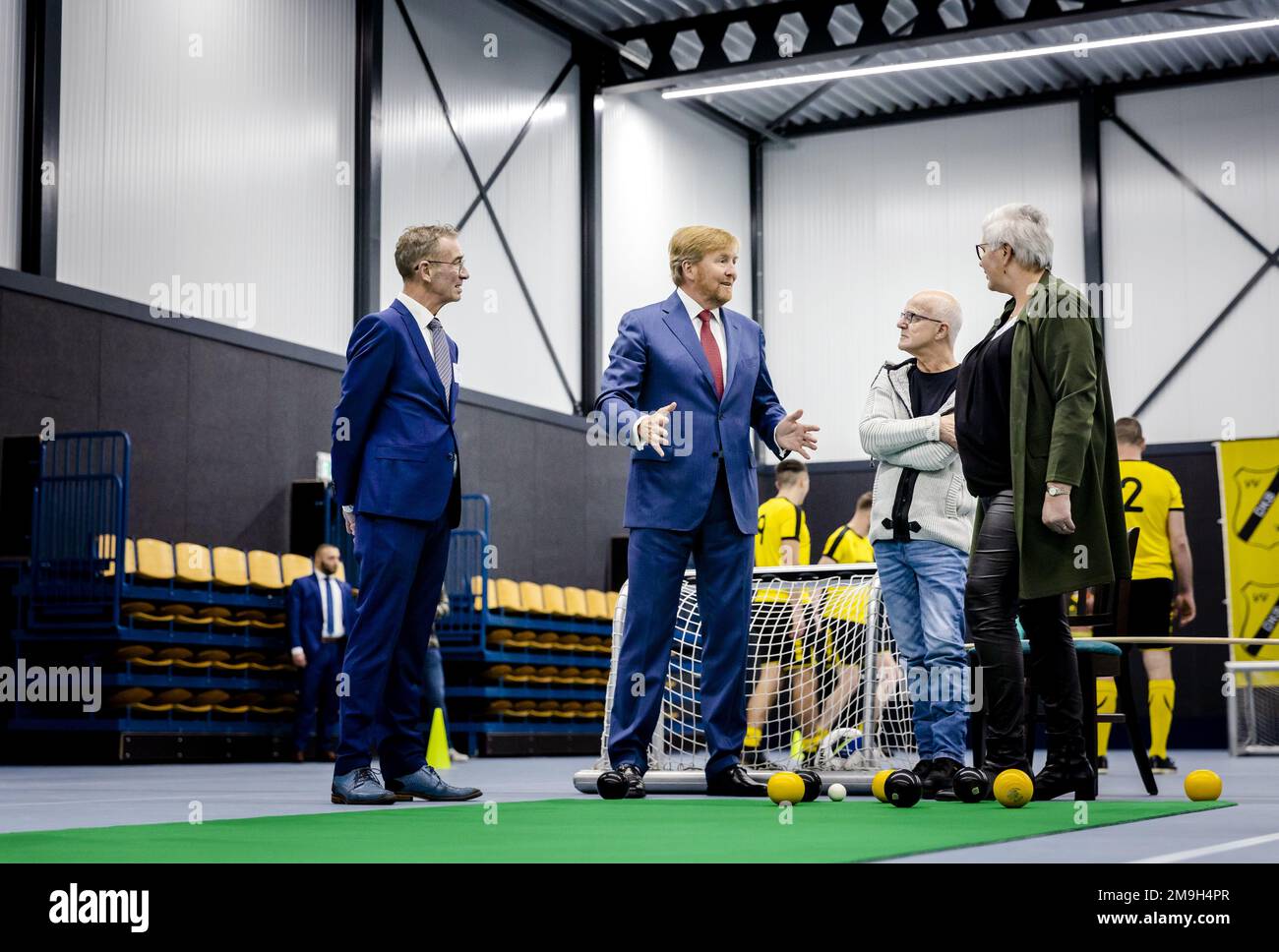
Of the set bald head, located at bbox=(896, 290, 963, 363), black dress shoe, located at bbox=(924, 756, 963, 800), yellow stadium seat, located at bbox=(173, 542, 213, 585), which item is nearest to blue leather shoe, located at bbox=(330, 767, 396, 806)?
black dress shoe, located at bbox=(924, 756, 963, 800)

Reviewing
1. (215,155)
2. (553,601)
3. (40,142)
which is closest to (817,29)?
(553,601)

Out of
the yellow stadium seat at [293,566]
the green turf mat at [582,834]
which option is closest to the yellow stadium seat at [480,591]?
the yellow stadium seat at [293,566]

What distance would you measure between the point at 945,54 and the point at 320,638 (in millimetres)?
10614

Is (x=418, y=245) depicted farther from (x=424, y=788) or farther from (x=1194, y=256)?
(x=1194, y=256)

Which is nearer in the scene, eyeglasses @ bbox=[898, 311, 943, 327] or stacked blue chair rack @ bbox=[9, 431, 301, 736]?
eyeglasses @ bbox=[898, 311, 943, 327]

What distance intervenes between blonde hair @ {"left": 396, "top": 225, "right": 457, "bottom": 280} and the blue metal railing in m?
5.88

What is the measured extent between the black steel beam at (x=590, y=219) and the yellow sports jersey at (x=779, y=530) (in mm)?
8390

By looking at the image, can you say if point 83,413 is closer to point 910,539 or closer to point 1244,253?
point 910,539

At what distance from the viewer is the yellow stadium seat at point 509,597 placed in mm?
14453

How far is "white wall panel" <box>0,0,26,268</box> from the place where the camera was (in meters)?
11.1

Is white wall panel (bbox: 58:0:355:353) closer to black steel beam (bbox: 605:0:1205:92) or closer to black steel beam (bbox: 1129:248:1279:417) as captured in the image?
black steel beam (bbox: 605:0:1205:92)

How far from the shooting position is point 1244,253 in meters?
17.9

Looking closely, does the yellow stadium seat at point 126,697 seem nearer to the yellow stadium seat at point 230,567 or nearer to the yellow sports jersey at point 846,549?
the yellow stadium seat at point 230,567
